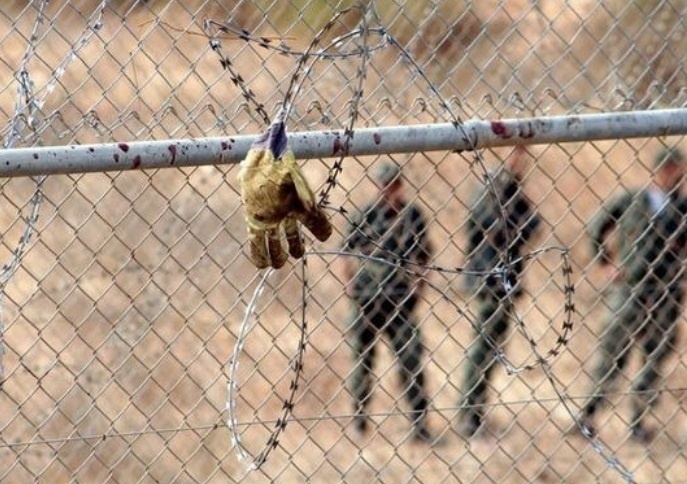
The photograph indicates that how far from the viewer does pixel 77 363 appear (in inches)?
256

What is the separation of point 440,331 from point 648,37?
2.18m

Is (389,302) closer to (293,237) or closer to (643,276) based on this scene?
(643,276)

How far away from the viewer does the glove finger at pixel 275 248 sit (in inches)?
99.7

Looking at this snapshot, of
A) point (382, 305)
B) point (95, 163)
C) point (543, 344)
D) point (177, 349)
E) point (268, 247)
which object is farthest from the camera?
point (543, 344)

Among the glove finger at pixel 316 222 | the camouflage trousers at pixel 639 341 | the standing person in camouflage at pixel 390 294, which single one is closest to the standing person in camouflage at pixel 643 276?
the camouflage trousers at pixel 639 341

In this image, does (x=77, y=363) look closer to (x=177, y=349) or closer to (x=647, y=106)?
(x=177, y=349)

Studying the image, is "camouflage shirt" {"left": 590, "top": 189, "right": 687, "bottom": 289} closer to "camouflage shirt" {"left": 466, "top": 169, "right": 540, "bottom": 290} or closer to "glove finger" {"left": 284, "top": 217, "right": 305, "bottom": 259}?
"camouflage shirt" {"left": 466, "top": 169, "right": 540, "bottom": 290}

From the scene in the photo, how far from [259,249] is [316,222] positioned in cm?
13

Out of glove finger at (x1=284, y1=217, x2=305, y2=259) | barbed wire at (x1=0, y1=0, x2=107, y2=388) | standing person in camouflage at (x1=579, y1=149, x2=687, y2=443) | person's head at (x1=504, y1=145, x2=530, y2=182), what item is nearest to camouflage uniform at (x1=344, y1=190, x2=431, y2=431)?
person's head at (x1=504, y1=145, x2=530, y2=182)

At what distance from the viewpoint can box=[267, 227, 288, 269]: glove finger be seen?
253 cm

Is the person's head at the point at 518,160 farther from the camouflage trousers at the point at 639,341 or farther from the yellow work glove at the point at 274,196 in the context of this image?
the yellow work glove at the point at 274,196

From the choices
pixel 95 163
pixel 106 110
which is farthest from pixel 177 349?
pixel 95 163

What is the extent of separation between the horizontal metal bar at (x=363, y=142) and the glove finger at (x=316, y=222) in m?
0.52

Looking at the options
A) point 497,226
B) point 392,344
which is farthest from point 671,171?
point 392,344
